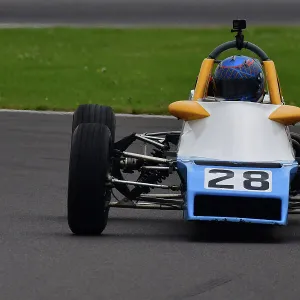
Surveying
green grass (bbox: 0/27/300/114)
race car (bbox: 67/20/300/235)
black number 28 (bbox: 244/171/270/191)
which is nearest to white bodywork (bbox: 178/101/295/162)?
race car (bbox: 67/20/300/235)

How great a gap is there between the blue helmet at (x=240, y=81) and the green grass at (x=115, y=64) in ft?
27.5

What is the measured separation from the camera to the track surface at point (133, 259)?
7.06 metres

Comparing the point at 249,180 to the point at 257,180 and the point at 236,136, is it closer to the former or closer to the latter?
the point at 257,180

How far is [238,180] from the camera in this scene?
8781mm

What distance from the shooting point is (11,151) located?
48.5 ft

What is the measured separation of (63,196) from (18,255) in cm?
356

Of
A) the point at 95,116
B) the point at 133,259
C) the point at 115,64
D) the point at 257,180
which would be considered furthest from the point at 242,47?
the point at 115,64

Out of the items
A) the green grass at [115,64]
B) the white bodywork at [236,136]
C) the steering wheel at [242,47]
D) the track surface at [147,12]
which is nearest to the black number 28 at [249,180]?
the white bodywork at [236,136]

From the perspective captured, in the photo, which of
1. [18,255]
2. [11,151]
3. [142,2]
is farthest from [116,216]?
[142,2]

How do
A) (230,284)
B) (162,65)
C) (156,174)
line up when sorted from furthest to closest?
(162,65)
(156,174)
(230,284)

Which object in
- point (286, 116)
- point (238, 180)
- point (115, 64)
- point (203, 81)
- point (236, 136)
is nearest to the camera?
point (238, 180)

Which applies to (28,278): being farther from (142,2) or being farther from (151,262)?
(142,2)

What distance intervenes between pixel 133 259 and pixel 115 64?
15613 millimetres

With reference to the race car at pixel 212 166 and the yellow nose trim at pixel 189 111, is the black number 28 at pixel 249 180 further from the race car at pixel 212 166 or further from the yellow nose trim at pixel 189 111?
the yellow nose trim at pixel 189 111
